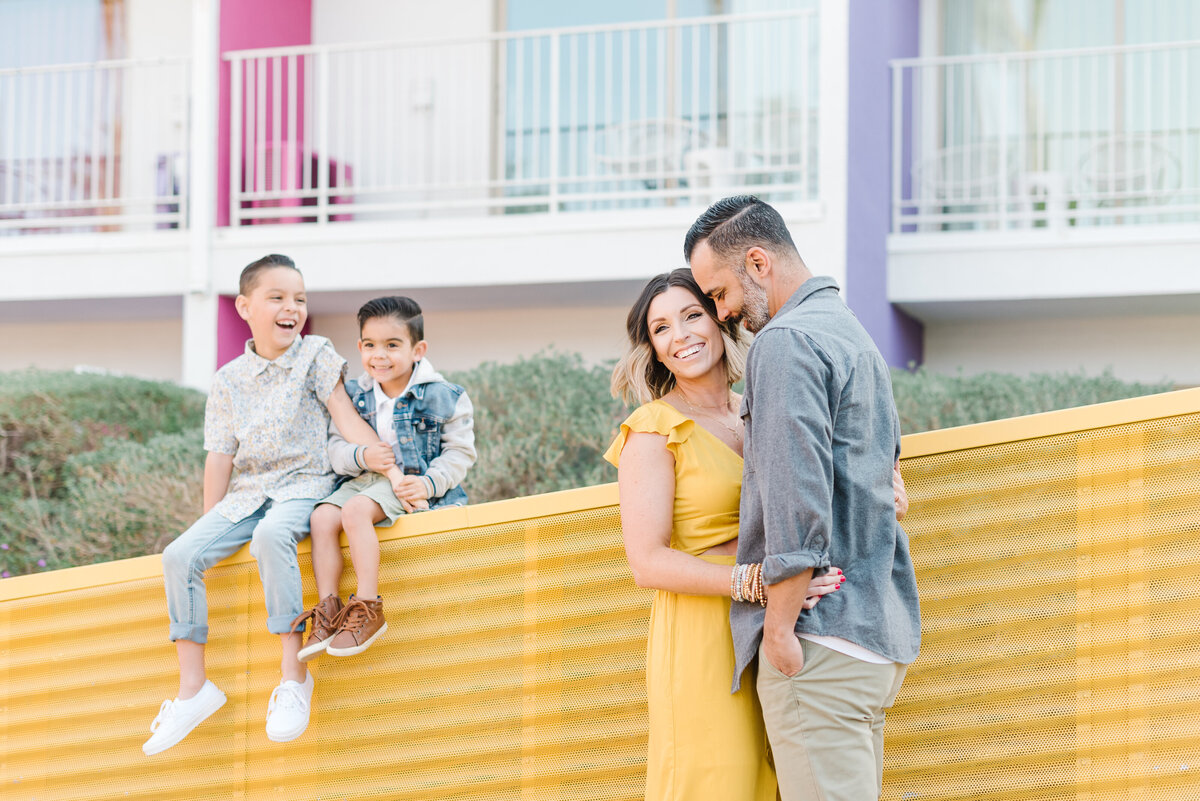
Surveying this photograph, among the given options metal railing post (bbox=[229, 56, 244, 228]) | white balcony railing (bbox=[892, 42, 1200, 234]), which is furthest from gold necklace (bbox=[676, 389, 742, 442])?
metal railing post (bbox=[229, 56, 244, 228])

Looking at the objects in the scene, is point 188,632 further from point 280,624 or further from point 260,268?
point 260,268

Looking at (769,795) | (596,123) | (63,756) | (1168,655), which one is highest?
(596,123)

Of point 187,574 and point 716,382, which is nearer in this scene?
point 716,382

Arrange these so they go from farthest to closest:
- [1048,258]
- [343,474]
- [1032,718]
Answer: [1048,258]
[343,474]
[1032,718]

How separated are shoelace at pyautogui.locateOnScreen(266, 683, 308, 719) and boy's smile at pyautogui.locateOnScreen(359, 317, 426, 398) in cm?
97

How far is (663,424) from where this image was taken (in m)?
2.55

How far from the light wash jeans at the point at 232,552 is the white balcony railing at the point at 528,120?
6.08m

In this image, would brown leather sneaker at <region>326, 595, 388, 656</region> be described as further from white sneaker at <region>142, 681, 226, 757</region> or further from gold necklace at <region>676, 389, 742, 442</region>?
gold necklace at <region>676, 389, 742, 442</region>

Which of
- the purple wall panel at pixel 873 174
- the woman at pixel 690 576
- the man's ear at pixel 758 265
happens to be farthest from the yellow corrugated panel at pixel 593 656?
the purple wall panel at pixel 873 174

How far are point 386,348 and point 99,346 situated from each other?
9297 millimetres

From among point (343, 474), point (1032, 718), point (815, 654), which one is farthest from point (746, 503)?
point (343, 474)

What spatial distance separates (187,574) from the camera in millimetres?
3287

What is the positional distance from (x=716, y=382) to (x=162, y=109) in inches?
403

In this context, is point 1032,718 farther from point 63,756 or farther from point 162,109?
point 162,109
